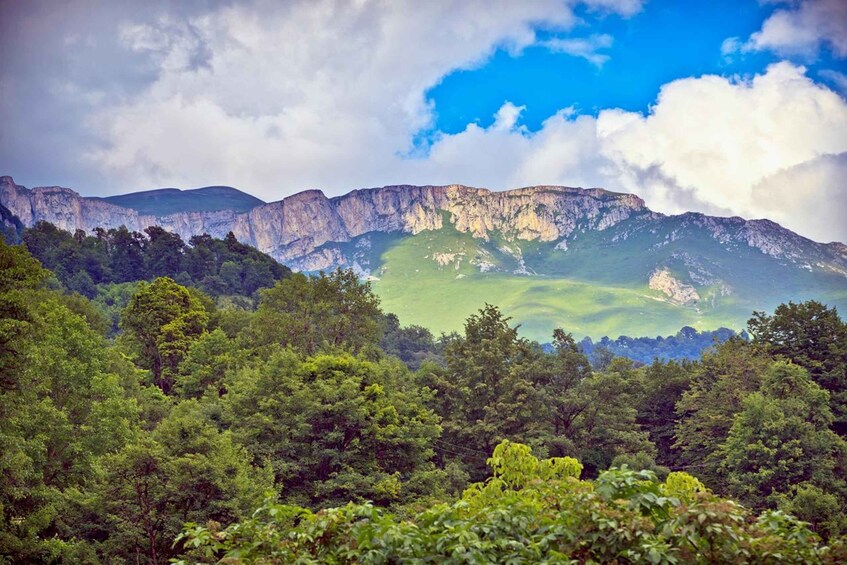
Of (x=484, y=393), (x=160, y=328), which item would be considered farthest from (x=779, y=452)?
(x=160, y=328)

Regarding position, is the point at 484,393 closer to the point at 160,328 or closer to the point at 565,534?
the point at 160,328

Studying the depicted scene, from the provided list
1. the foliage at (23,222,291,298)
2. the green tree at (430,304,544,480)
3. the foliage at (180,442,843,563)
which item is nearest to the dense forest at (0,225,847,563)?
the foliage at (180,442,843,563)

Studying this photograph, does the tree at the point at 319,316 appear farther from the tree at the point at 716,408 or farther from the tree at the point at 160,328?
the tree at the point at 716,408

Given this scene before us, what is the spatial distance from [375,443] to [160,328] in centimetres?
3078

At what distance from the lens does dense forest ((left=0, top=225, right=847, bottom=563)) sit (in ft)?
20.9

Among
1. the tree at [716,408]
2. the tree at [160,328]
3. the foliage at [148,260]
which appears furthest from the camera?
the foliage at [148,260]

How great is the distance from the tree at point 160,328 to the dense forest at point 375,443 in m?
0.19

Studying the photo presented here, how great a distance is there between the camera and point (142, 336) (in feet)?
173

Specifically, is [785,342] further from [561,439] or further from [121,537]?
[121,537]

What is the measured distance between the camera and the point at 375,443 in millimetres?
28203

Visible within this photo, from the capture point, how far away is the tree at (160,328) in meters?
51.2

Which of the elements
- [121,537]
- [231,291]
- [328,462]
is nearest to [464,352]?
[328,462]

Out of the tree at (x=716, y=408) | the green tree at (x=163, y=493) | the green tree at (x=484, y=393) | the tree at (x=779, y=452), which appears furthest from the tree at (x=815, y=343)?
the green tree at (x=163, y=493)

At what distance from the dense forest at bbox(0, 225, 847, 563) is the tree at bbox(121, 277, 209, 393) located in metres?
0.19
